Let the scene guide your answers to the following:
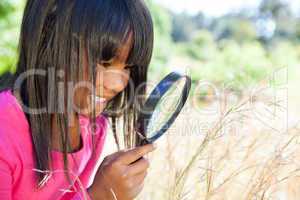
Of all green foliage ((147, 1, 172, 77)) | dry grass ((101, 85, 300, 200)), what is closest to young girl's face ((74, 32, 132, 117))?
dry grass ((101, 85, 300, 200))

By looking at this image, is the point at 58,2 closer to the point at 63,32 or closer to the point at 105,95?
the point at 63,32

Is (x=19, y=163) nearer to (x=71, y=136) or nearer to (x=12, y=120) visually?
(x=12, y=120)

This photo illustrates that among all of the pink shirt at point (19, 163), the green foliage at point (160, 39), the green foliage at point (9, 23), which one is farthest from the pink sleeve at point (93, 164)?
the green foliage at point (160, 39)

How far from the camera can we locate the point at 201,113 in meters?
Result: 1.60

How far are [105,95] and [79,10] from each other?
0.21 meters

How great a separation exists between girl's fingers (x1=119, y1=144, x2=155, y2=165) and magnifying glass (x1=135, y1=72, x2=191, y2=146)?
0.06 m

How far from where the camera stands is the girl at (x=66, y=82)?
3.46 ft

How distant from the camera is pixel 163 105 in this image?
114 centimetres

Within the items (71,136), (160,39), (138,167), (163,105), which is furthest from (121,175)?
(160,39)

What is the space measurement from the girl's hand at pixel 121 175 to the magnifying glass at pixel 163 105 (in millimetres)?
64

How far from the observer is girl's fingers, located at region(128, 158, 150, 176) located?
1.02m

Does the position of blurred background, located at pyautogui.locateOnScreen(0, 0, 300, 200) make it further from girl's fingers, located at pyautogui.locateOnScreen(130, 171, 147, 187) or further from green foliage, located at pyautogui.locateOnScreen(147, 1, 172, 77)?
green foliage, located at pyautogui.locateOnScreen(147, 1, 172, 77)

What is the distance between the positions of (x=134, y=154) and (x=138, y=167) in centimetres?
4

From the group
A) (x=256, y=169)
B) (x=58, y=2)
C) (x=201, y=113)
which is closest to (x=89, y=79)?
(x=58, y=2)
